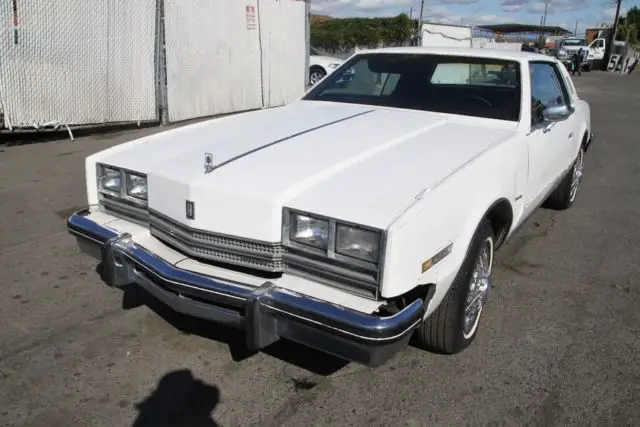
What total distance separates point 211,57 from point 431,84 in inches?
268

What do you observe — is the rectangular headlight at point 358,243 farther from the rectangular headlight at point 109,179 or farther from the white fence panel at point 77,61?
the white fence panel at point 77,61

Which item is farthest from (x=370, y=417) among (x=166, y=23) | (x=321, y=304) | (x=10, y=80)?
(x=166, y=23)

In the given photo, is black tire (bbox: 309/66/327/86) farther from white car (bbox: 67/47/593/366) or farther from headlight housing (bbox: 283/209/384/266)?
headlight housing (bbox: 283/209/384/266)

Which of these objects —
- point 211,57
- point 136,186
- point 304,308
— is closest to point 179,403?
point 304,308

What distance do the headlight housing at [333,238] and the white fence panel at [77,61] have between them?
6.51 m

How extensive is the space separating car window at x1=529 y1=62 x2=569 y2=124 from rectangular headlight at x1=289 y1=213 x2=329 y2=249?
2.08m

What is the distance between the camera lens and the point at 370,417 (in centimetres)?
258

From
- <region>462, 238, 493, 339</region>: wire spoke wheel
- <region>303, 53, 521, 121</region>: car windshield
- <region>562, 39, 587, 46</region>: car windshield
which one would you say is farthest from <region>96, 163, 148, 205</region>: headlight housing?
<region>562, 39, 587, 46</region>: car windshield

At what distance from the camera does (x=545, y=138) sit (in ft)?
13.1

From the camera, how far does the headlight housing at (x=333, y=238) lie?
7.50ft

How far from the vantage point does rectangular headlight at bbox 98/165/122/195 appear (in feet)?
10.3

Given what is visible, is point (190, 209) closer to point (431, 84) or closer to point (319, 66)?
point (431, 84)

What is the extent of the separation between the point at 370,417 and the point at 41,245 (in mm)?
3061

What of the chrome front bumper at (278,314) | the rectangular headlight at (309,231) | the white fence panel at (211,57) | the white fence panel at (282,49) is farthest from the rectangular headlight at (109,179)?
the white fence panel at (282,49)
